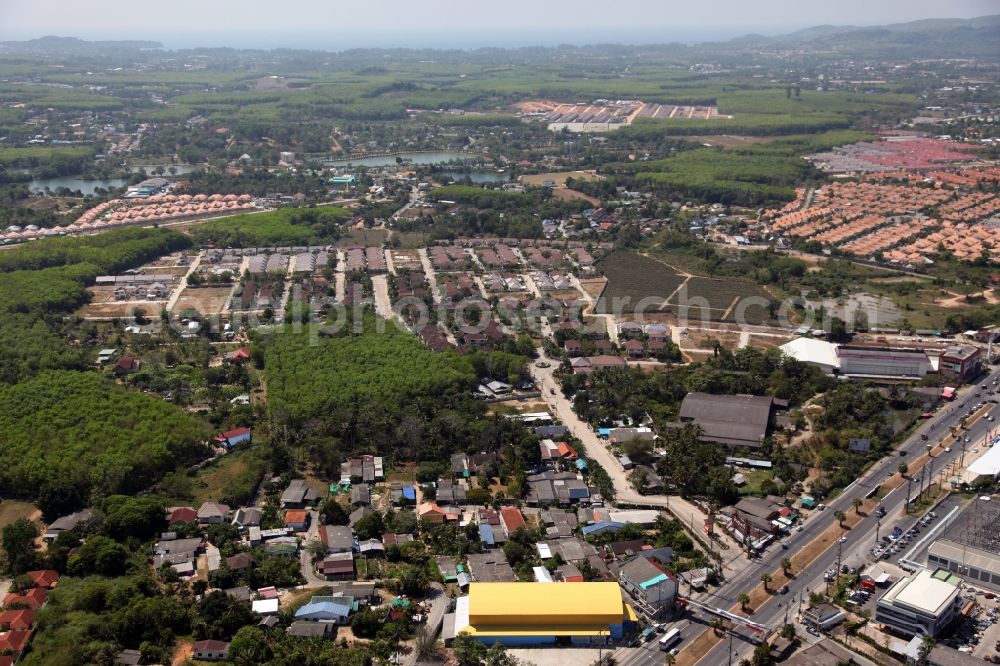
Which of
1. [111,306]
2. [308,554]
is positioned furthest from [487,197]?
[308,554]

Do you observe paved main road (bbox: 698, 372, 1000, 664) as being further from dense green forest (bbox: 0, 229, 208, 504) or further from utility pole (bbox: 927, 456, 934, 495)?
dense green forest (bbox: 0, 229, 208, 504)

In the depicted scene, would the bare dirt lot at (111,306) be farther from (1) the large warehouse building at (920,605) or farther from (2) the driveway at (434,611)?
(1) the large warehouse building at (920,605)

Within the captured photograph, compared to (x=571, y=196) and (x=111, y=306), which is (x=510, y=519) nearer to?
(x=111, y=306)

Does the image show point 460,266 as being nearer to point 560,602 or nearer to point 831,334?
point 831,334

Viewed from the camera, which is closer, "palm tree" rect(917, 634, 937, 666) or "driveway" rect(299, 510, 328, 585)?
"palm tree" rect(917, 634, 937, 666)

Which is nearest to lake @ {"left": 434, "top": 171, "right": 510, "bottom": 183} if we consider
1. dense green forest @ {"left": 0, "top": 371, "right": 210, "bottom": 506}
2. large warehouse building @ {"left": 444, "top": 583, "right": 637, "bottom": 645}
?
dense green forest @ {"left": 0, "top": 371, "right": 210, "bottom": 506}
